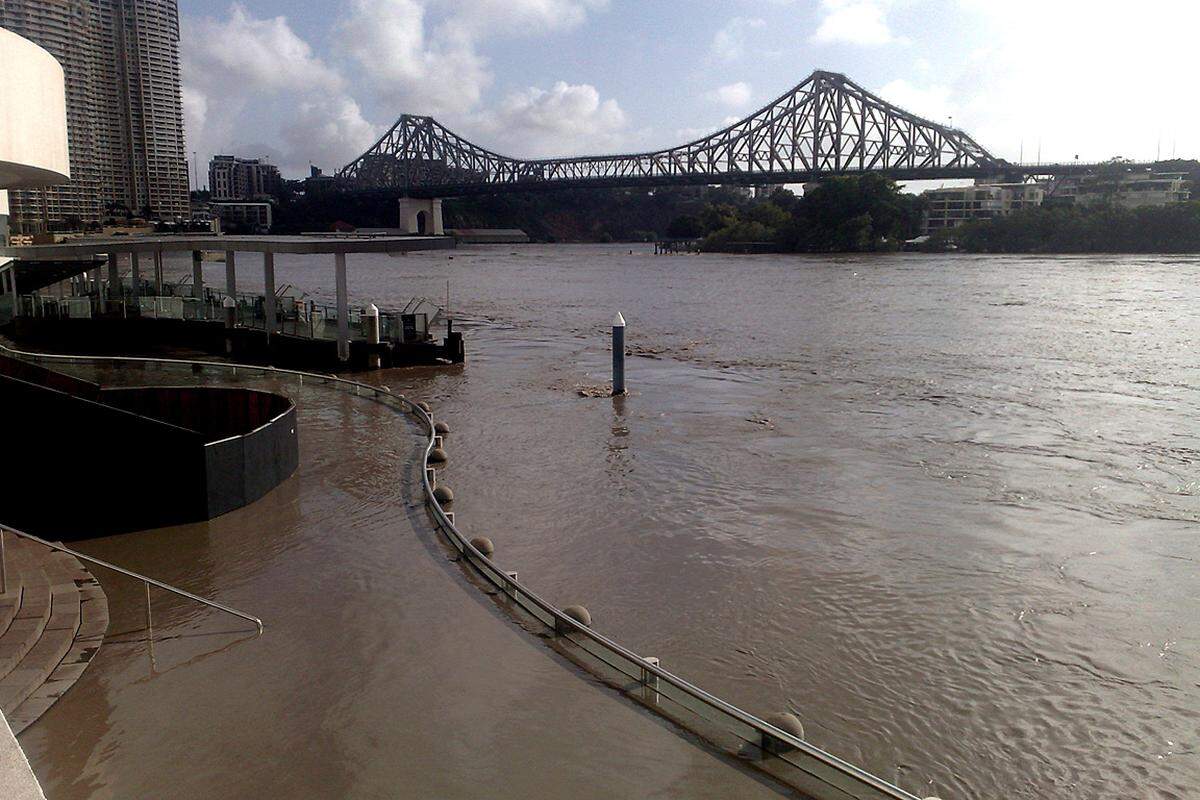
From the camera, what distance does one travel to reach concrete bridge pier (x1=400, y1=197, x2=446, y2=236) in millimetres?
122812

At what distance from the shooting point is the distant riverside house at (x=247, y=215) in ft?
375

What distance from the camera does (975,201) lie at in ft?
414

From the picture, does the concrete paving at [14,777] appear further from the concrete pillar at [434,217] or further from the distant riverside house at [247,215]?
the concrete pillar at [434,217]

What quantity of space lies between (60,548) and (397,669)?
3.39 metres

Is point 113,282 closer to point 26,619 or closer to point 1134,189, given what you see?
point 26,619

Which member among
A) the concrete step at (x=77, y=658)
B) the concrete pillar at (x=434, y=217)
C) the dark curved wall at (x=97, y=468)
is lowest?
the concrete step at (x=77, y=658)

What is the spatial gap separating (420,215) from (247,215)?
2091 centimetres

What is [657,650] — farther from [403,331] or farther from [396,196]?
[396,196]

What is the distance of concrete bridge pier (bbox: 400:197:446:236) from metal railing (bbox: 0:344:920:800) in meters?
115

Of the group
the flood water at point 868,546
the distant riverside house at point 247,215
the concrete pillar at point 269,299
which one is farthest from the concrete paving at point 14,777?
the distant riverside house at point 247,215

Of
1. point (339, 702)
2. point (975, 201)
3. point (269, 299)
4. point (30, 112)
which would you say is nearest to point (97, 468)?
point (30, 112)

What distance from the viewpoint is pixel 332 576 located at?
920cm

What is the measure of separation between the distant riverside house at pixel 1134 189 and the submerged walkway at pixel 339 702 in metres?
107

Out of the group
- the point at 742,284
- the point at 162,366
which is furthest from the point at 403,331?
the point at 742,284
